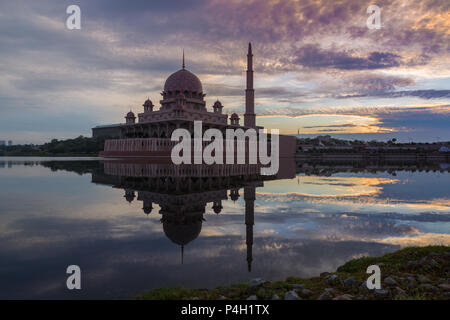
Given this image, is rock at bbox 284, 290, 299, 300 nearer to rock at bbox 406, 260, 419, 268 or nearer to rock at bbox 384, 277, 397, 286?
rock at bbox 384, 277, 397, 286

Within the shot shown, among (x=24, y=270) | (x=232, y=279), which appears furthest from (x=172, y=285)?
(x=24, y=270)

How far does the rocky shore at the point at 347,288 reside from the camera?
4586 millimetres

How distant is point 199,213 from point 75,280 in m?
6.16

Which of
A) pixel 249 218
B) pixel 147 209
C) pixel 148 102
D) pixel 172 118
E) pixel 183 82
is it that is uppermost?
pixel 183 82

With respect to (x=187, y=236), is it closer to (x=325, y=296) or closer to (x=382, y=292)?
(x=325, y=296)

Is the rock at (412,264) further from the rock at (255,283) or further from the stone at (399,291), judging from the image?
the rock at (255,283)

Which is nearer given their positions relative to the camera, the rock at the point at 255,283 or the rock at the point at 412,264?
the rock at the point at 255,283

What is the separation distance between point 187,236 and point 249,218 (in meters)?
3.10

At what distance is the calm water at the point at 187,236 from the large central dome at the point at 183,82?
5731cm

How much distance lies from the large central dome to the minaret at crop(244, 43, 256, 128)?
12198 millimetres

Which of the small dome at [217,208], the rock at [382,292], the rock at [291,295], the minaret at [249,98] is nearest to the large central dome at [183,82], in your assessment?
the minaret at [249,98]

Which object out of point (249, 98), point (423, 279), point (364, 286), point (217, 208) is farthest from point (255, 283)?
point (249, 98)

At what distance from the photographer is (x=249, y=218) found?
10.9 metres
